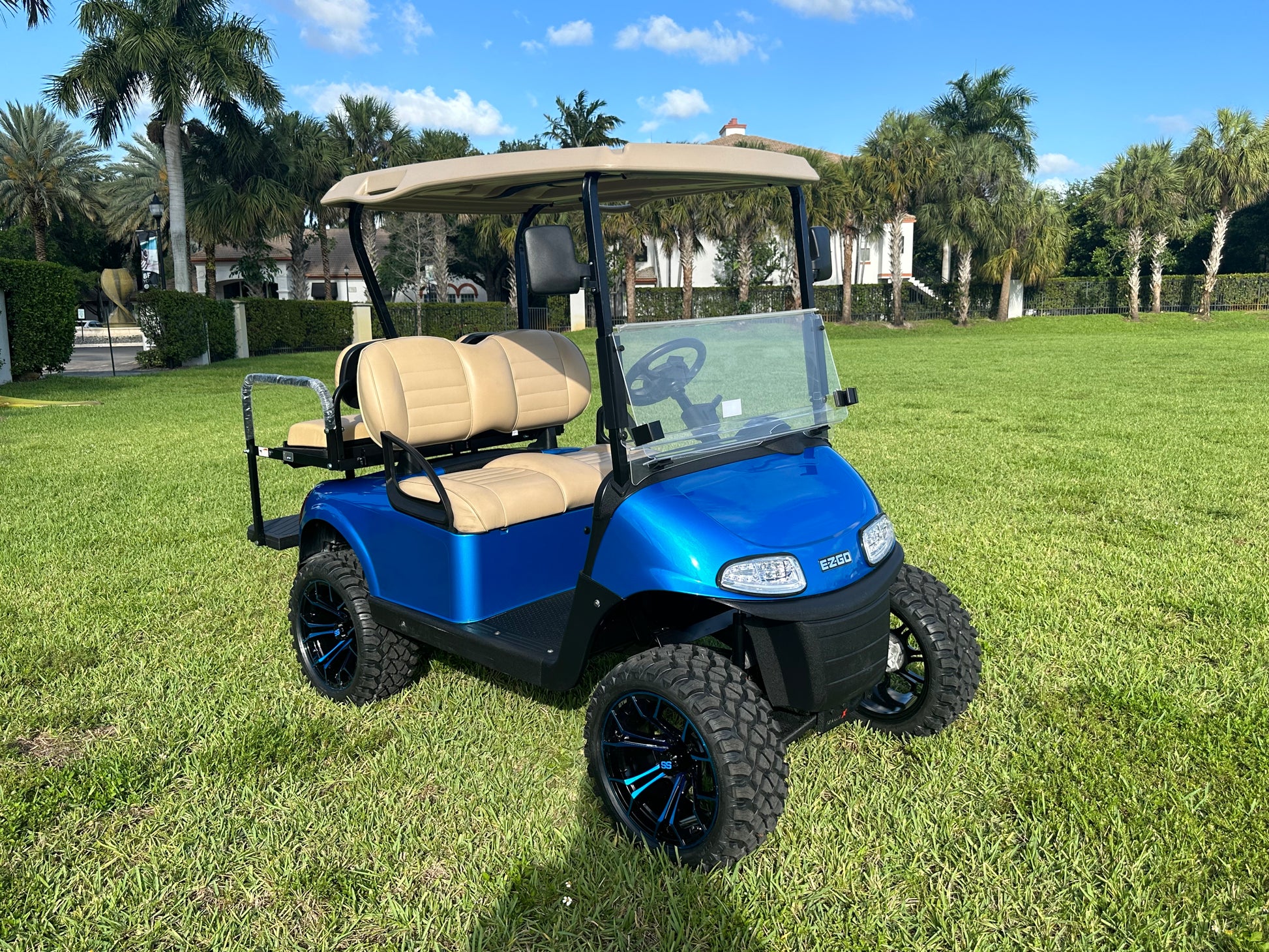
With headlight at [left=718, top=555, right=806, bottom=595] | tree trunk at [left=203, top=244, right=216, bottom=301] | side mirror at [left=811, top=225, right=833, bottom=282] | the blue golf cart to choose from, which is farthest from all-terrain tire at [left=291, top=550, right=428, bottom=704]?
tree trunk at [left=203, top=244, right=216, bottom=301]

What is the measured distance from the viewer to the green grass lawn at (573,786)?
7.45 ft

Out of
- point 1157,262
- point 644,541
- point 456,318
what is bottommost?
point 644,541

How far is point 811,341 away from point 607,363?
88 cm

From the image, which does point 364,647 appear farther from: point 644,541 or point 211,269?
point 211,269

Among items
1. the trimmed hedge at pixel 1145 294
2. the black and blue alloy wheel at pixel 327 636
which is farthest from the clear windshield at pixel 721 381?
the trimmed hedge at pixel 1145 294

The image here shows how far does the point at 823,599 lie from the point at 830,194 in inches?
1472

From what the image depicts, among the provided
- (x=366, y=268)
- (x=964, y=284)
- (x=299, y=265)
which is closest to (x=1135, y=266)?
(x=964, y=284)

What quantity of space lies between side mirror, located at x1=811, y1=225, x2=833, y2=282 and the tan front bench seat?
1.03 meters

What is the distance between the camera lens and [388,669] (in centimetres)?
339

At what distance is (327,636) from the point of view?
3.72 meters

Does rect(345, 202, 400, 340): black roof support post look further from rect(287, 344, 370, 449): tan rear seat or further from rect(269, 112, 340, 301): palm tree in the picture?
rect(269, 112, 340, 301): palm tree

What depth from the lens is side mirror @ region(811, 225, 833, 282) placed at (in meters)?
3.22

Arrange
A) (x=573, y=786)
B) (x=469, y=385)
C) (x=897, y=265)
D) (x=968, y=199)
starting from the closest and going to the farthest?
(x=573, y=786), (x=469, y=385), (x=897, y=265), (x=968, y=199)

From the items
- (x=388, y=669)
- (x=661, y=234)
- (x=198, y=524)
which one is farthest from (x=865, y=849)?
(x=661, y=234)
